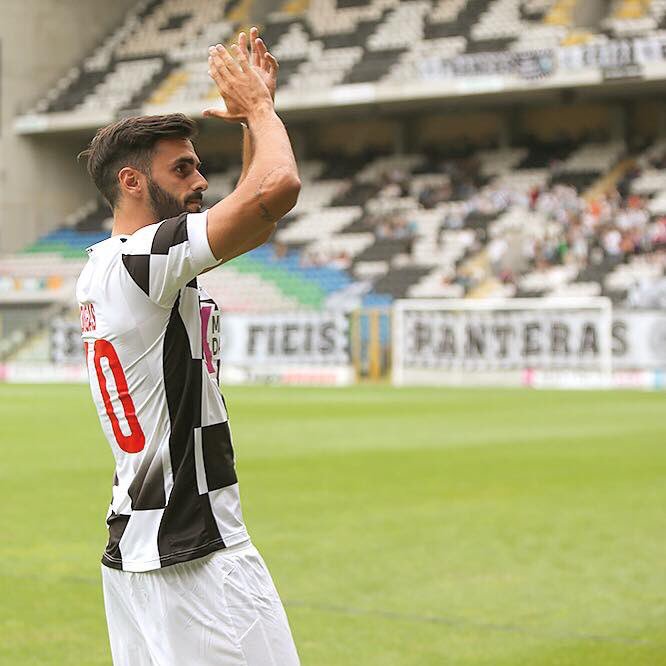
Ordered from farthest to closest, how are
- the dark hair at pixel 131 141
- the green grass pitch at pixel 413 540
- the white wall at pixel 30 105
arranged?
the white wall at pixel 30 105
the green grass pitch at pixel 413 540
the dark hair at pixel 131 141

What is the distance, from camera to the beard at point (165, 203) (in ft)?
11.6

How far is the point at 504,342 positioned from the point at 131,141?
29.9 metres

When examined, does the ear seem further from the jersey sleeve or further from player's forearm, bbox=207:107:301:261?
player's forearm, bbox=207:107:301:261

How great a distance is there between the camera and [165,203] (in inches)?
140

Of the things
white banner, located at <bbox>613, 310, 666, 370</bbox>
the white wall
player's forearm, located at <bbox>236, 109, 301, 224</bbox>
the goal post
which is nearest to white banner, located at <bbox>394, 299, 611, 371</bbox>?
the goal post

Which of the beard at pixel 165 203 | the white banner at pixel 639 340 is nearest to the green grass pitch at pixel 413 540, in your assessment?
the beard at pixel 165 203

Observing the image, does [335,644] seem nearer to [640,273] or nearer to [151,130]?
[151,130]

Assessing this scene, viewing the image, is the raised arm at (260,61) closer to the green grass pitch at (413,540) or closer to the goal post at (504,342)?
the green grass pitch at (413,540)

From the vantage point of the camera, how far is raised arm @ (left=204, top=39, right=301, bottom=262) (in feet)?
10.7

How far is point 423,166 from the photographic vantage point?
46875 millimetres

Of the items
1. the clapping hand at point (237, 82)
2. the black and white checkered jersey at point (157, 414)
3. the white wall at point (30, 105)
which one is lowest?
the white wall at point (30, 105)

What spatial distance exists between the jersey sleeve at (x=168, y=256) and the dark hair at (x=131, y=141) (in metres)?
0.20

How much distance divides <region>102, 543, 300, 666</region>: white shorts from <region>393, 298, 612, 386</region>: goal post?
28.8m

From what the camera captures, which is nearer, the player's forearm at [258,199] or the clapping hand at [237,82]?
the player's forearm at [258,199]
